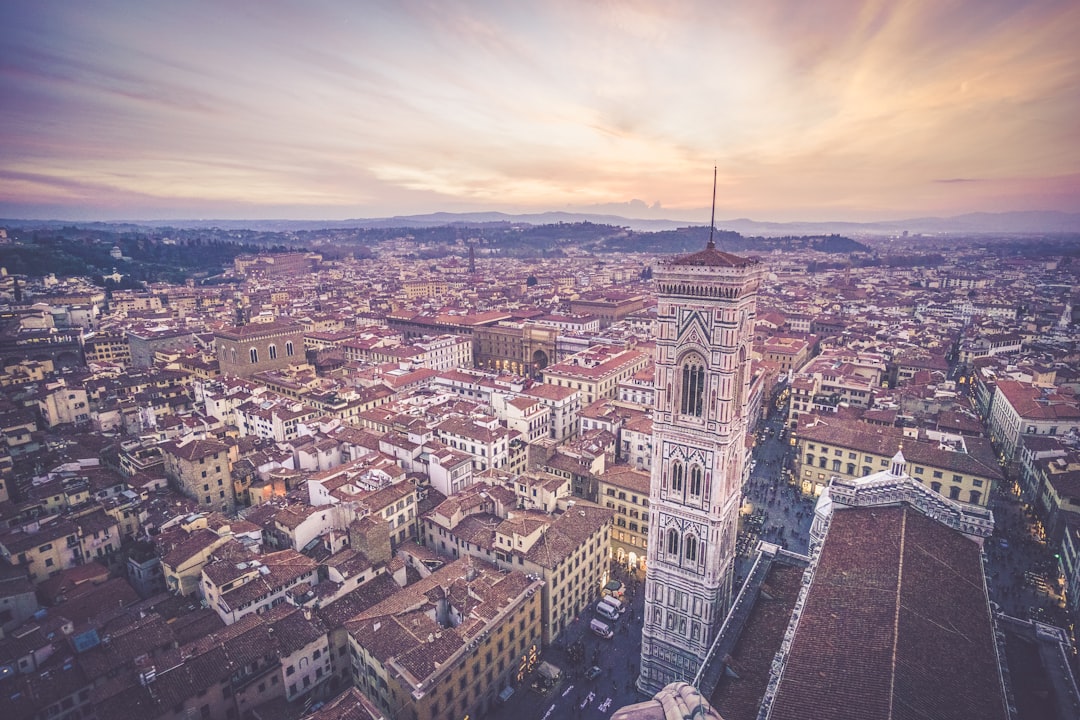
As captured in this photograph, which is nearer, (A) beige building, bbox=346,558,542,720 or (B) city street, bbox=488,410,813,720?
(A) beige building, bbox=346,558,542,720

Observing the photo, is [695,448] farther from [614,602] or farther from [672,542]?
[614,602]

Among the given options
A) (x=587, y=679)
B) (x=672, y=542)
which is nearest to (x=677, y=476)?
(x=672, y=542)

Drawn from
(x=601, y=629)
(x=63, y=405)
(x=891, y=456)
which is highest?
(x=63, y=405)

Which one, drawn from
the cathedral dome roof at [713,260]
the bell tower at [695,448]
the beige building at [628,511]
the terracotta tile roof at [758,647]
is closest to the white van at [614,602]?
the beige building at [628,511]

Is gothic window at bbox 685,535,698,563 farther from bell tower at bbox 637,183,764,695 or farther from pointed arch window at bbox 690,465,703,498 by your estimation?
pointed arch window at bbox 690,465,703,498

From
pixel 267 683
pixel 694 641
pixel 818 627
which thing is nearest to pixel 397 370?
pixel 267 683

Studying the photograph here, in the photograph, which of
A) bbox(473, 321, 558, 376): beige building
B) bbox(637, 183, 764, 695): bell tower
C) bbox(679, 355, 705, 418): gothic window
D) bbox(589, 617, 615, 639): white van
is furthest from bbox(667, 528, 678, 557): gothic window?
bbox(473, 321, 558, 376): beige building

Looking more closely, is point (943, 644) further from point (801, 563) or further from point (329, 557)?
point (329, 557)
